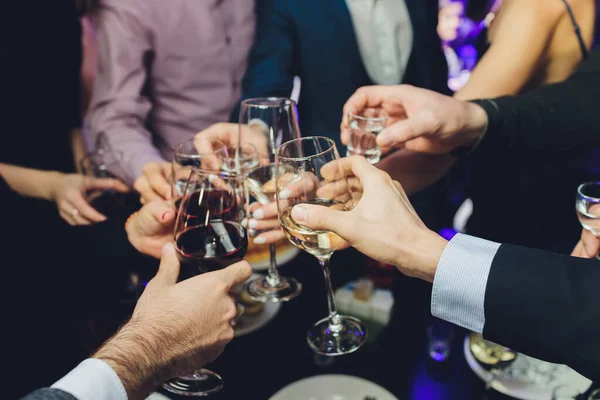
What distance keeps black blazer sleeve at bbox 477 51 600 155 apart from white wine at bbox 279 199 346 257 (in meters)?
0.92

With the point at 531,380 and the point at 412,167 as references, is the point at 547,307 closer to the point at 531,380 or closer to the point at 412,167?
the point at 531,380

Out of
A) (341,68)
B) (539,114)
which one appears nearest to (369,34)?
(341,68)

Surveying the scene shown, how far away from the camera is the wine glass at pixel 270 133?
4.79 feet

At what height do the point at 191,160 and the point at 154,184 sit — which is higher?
the point at 191,160

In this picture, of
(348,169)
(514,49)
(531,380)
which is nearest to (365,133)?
(348,169)

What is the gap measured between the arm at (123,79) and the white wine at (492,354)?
1.90 meters

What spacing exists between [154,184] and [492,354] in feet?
4.14

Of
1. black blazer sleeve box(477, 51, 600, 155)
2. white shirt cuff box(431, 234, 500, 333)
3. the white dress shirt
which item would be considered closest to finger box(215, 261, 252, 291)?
white shirt cuff box(431, 234, 500, 333)

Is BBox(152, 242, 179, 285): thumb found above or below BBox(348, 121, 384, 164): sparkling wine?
below

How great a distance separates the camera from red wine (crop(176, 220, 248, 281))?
1183 millimetres

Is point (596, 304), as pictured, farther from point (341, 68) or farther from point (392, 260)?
point (341, 68)

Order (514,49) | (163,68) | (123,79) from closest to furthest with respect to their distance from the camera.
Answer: (514,49) < (123,79) < (163,68)

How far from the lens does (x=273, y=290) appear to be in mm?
1448

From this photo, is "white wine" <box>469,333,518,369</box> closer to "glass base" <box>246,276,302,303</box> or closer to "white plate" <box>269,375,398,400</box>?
"white plate" <box>269,375,398,400</box>
